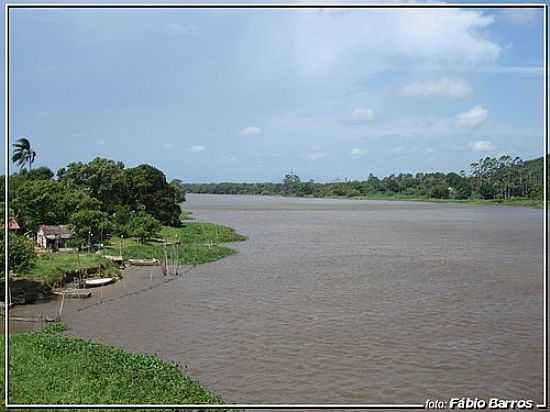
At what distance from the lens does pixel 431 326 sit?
9.09 m

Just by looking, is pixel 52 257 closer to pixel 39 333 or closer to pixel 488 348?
pixel 39 333

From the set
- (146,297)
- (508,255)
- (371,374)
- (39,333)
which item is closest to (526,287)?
(508,255)

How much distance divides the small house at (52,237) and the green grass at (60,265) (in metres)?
1.26

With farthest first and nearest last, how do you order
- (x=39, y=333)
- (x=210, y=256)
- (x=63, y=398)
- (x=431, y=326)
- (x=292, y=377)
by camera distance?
(x=210, y=256) → (x=431, y=326) → (x=39, y=333) → (x=292, y=377) → (x=63, y=398)

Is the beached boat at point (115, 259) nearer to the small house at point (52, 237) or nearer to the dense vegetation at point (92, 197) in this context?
the dense vegetation at point (92, 197)

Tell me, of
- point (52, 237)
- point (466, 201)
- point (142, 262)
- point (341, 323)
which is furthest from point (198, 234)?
point (466, 201)

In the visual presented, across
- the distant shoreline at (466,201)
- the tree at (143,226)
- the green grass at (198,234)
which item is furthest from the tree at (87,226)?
the distant shoreline at (466,201)

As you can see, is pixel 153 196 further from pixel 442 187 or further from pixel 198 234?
pixel 442 187

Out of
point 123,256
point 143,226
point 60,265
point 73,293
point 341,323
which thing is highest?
point 143,226

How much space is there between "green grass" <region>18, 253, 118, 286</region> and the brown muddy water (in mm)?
835

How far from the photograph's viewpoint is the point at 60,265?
12.6 m

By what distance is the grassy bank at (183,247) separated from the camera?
16.9 metres

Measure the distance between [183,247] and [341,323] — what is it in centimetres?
1019

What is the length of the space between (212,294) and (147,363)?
5.09m
